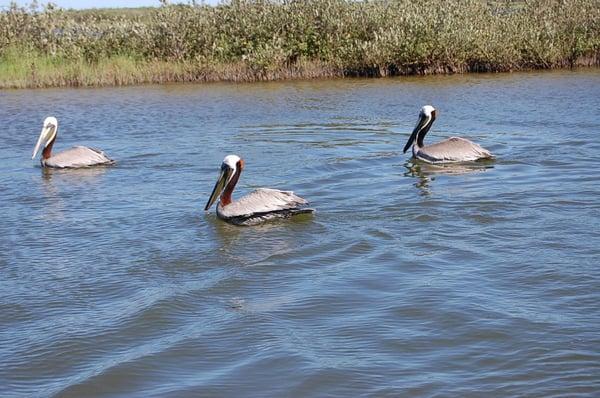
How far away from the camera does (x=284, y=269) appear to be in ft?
21.2

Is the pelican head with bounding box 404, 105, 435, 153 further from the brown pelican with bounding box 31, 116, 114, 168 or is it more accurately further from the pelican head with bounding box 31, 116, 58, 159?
the pelican head with bounding box 31, 116, 58, 159

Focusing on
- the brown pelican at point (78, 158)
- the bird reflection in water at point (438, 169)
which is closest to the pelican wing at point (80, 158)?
the brown pelican at point (78, 158)

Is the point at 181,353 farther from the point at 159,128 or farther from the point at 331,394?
the point at 159,128

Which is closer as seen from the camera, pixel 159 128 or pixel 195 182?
pixel 195 182

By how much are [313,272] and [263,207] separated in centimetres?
154

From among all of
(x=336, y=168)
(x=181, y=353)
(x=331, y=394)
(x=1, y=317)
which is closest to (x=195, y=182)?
(x=336, y=168)

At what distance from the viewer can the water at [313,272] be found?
4.62 meters

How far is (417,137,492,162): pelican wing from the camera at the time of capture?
1020 centimetres

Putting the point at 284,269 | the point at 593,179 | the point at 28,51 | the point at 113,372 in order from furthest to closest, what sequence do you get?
the point at 28,51
the point at 593,179
the point at 284,269
the point at 113,372

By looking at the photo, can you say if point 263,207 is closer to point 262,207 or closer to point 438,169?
point 262,207

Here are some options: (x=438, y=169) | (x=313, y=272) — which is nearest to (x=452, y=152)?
Answer: (x=438, y=169)

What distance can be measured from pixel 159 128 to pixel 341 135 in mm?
2974

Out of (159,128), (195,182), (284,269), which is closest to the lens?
(284,269)

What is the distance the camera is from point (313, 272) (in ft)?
20.9
